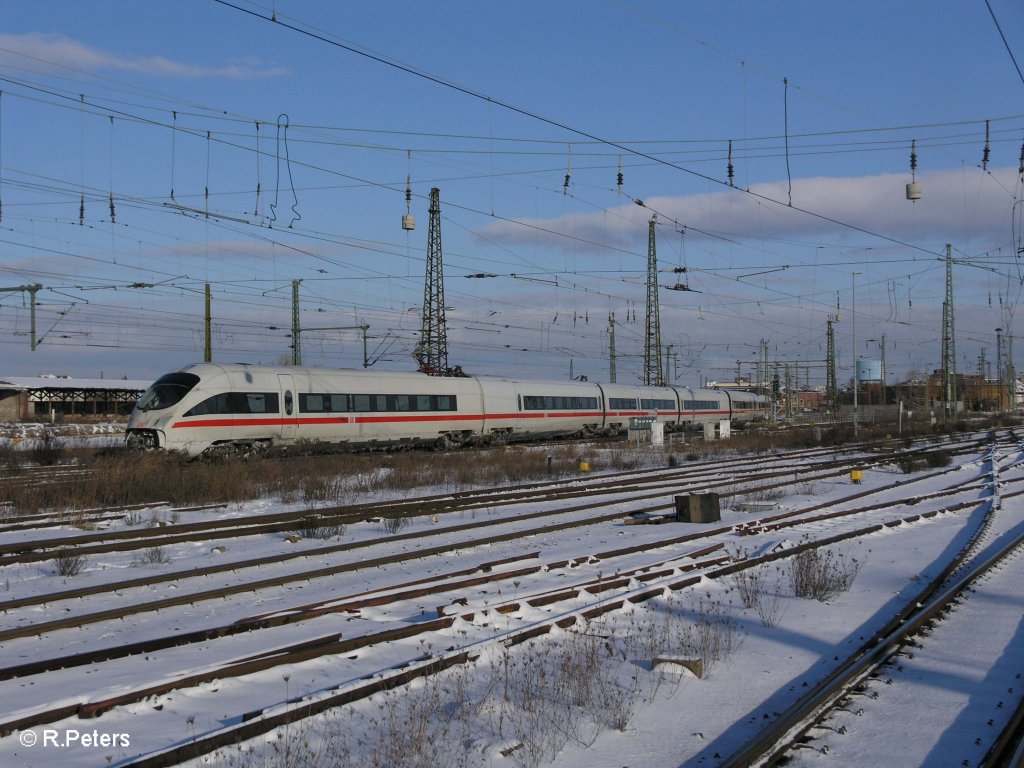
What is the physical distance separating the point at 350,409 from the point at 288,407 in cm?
263

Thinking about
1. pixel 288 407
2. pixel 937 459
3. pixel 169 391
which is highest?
pixel 169 391

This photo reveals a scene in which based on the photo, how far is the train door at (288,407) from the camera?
27406 millimetres

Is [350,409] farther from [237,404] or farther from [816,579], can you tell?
[816,579]

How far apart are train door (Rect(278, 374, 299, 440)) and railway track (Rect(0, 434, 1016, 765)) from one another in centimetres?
1392

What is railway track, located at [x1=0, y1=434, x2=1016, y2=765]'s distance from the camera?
249 inches

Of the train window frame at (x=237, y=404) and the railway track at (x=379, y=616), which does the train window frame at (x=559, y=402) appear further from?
the railway track at (x=379, y=616)

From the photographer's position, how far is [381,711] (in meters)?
6.19

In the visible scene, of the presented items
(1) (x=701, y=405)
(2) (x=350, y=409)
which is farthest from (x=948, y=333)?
(2) (x=350, y=409)

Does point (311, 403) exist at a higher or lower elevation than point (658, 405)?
higher

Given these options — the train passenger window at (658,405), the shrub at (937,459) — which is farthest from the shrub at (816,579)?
the train passenger window at (658,405)

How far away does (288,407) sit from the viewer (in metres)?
27.5

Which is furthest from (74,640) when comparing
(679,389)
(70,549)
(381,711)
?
(679,389)

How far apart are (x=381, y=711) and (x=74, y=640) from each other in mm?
3579

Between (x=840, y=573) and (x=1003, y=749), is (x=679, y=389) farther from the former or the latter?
(x=1003, y=749)
